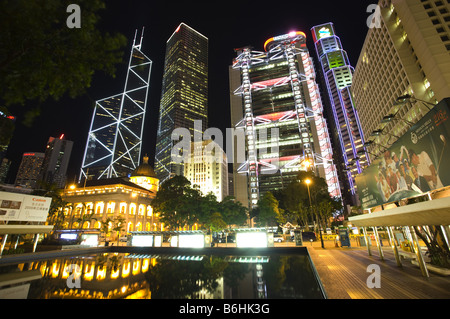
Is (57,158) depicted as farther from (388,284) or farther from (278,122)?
(388,284)

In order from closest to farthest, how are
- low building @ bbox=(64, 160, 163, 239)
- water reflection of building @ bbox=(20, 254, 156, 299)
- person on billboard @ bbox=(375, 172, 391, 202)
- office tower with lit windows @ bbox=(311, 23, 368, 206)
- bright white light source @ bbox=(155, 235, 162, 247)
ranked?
1. water reflection of building @ bbox=(20, 254, 156, 299)
2. person on billboard @ bbox=(375, 172, 391, 202)
3. bright white light source @ bbox=(155, 235, 162, 247)
4. low building @ bbox=(64, 160, 163, 239)
5. office tower with lit windows @ bbox=(311, 23, 368, 206)

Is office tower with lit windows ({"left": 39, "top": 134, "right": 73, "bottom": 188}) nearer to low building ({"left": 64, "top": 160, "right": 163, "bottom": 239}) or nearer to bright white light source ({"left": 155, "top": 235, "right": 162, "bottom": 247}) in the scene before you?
low building ({"left": 64, "top": 160, "right": 163, "bottom": 239})

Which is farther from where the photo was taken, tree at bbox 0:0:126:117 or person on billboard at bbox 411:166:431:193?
person on billboard at bbox 411:166:431:193

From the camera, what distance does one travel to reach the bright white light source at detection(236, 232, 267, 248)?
61.9 ft

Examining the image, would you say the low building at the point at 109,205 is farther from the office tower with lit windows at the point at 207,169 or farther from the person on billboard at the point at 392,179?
the office tower with lit windows at the point at 207,169

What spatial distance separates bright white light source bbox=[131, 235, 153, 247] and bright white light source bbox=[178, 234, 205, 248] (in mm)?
3476

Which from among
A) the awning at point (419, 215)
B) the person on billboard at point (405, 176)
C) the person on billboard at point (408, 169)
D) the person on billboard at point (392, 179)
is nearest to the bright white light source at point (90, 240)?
the awning at point (419, 215)

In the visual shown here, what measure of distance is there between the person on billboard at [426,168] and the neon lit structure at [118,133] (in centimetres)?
12291

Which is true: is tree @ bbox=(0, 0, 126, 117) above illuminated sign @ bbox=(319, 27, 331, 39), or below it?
below

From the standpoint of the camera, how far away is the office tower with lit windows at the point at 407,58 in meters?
35.4

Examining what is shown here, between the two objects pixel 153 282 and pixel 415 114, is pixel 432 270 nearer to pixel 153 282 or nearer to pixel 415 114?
pixel 153 282

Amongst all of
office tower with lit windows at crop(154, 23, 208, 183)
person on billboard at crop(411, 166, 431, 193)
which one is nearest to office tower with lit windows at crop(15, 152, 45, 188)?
office tower with lit windows at crop(154, 23, 208, 183)

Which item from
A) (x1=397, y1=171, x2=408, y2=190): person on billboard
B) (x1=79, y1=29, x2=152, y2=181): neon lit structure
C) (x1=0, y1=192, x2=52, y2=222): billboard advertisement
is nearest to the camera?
(x1=397, y1=171, x2=408, y2=190): person on billboard

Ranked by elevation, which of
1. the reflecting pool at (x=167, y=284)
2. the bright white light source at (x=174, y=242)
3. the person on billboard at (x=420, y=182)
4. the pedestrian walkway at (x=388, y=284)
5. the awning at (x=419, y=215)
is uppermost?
the person on billboard at (x=420, y=182)
